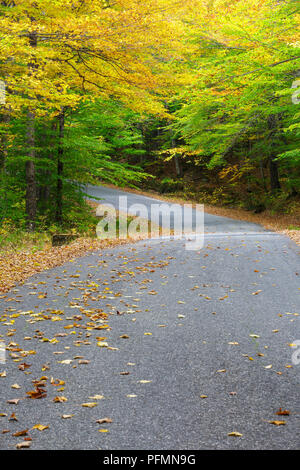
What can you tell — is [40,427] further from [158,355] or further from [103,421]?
[158,355]

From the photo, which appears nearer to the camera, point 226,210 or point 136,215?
point 136,215

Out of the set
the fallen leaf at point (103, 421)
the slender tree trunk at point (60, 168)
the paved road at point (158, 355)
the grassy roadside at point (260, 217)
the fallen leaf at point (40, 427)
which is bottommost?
the fallen leaf at point (40, 427)

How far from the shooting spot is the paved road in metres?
3.34

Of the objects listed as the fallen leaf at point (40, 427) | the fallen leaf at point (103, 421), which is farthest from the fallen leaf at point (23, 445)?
the fallen leaf at point (103, 421)

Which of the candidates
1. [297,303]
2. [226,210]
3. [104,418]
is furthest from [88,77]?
[226,210]

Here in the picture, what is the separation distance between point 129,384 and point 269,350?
5.97 feet

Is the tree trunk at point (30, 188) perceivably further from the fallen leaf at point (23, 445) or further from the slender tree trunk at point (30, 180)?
the fallen leaf at point (23, 445)

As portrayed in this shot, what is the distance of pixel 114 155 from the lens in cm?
3678

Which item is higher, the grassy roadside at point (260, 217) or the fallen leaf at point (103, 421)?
the grassy roadside at point (260, 217)

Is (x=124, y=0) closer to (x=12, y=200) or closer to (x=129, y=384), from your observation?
(x=12, y=200)

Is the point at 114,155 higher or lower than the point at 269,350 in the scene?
higher

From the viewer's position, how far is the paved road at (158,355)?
3336 mm
